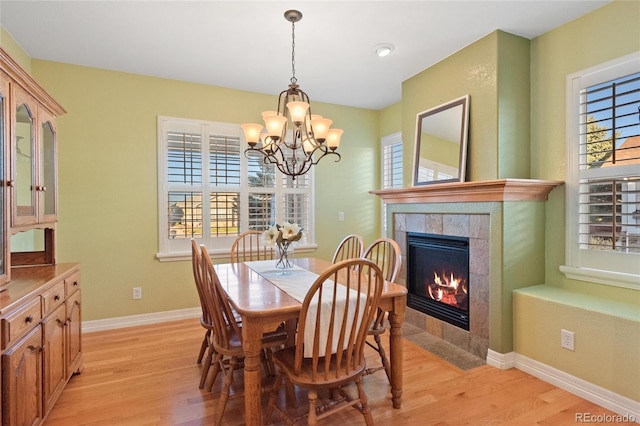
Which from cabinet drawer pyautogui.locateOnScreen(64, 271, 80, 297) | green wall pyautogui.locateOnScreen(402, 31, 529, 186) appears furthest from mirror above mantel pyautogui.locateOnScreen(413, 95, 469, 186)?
cabinet drawer pyautogui.locateOnScreen(64, 271, 80, 297)

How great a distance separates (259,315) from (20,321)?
1.16 m

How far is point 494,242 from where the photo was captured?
259 cm

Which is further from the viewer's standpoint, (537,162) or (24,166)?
(537,162)

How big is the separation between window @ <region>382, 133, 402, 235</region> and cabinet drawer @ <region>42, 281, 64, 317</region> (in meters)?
3.58

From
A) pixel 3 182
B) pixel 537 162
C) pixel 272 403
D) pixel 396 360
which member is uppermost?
pixel 537 162

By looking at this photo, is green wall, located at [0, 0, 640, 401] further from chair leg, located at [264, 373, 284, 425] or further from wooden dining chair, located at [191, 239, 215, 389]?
chair leg, located at [264, 373, 284, 425]

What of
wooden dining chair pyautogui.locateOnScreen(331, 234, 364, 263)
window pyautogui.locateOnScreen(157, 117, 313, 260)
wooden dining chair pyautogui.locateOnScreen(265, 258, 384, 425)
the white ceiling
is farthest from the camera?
window pyautogui.locateOnScreen(157, 117, 313, 260)

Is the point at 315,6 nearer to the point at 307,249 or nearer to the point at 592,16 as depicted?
the point at 592,16

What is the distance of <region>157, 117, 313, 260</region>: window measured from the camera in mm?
3670

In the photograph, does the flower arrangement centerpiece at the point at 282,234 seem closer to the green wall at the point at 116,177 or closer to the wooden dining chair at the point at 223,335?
the wooden dining chair at the point at 223,335

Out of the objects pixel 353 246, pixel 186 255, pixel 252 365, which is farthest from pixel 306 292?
pixel 186 255

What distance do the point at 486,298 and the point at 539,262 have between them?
552 millimetres

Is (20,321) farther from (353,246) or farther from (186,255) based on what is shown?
(353,246)

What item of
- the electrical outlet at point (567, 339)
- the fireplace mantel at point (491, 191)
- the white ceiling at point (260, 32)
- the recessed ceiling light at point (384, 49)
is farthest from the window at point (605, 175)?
the recessed ceiling light at point (384, 49)
